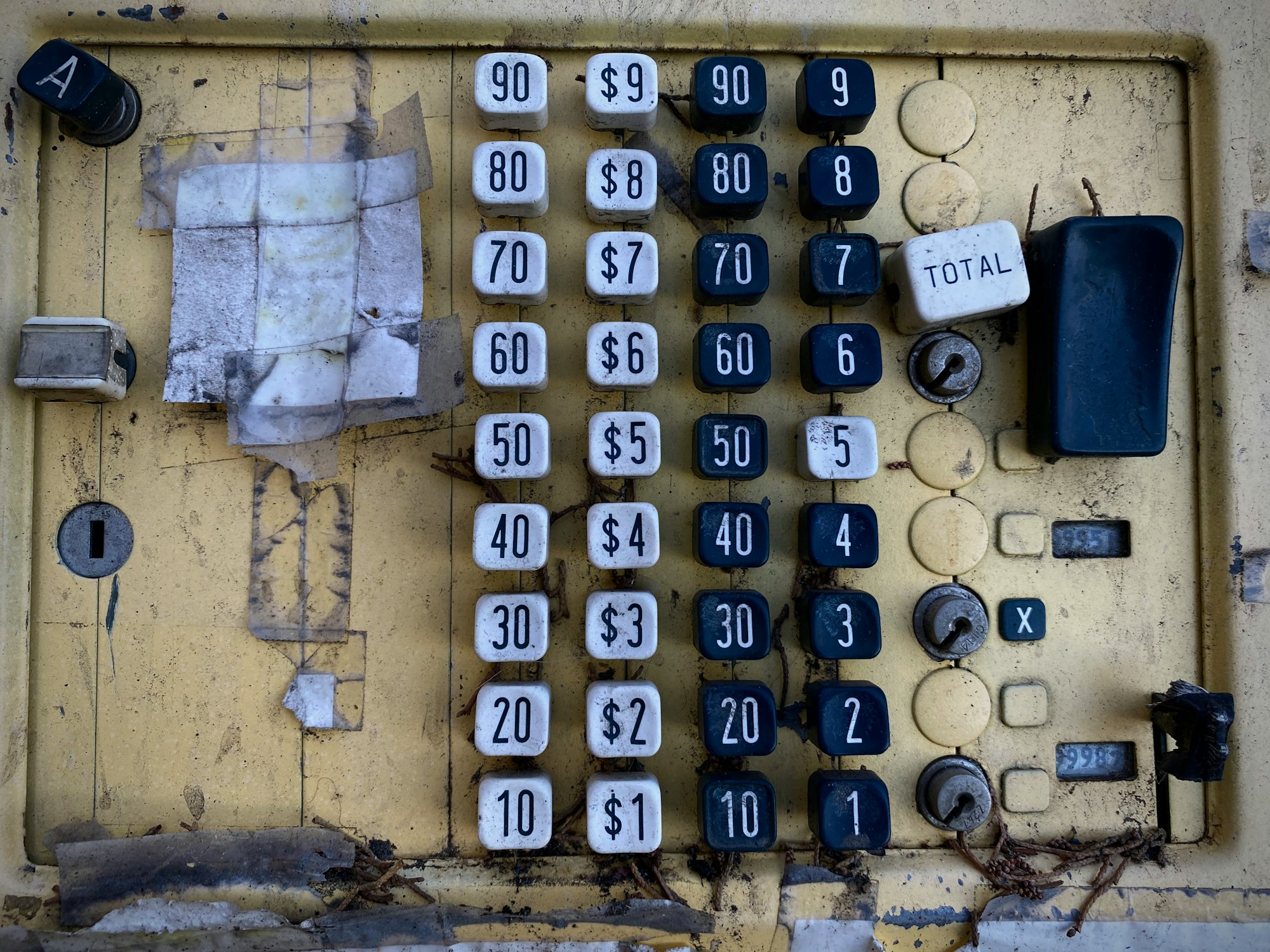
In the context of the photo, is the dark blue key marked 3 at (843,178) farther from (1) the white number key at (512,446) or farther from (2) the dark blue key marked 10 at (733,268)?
(1) the white number key at (512,446)

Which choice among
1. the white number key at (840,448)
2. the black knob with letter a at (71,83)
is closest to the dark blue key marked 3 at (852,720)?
the white number key at (840,448)

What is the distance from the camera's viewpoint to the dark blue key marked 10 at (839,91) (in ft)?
3.63

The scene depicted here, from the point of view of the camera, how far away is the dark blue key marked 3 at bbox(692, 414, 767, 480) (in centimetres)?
107

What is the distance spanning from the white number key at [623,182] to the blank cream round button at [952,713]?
0.82 m

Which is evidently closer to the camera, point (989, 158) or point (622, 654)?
point (622, 654)

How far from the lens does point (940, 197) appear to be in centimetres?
119

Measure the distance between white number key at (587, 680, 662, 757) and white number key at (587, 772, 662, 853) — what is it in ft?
0.15

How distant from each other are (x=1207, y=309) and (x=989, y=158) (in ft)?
1.31

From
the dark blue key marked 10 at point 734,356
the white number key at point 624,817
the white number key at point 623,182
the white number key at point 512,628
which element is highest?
the white number key at point 623,182

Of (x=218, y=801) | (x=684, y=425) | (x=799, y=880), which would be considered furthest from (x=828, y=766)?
(x=218, y=801)

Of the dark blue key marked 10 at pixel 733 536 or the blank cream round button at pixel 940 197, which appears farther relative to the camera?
the blank cream round button at pixel 940 197

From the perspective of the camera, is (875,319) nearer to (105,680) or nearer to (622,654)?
(622,654)

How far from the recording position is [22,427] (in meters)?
1.13

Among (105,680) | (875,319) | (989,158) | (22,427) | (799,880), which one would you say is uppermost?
(989,158)
